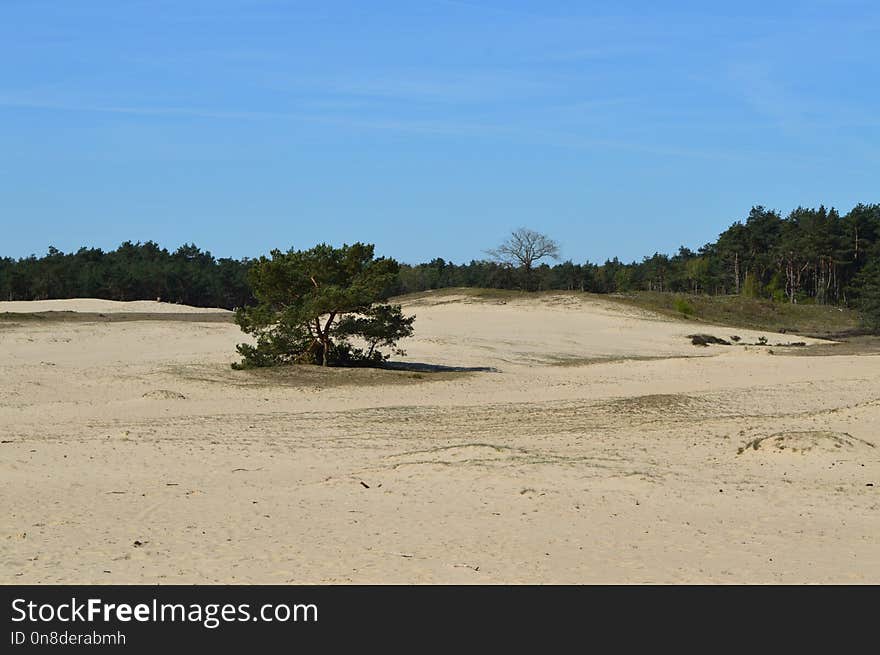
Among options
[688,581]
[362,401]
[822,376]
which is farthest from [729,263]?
[688,581]

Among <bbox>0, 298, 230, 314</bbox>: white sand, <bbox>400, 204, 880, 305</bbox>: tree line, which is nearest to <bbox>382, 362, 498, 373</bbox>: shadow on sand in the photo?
<bbox>0, 298, 230, 314</bbox>: white sand

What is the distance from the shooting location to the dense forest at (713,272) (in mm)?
83562

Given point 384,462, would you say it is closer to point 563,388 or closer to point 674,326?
point 563,388

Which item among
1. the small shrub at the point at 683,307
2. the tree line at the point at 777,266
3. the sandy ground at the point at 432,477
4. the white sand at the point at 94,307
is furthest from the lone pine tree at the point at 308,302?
the tree line at the point at 777,266

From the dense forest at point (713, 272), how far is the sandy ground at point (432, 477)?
5450 cm

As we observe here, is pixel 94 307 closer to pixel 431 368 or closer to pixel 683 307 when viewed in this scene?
pixel 683 307

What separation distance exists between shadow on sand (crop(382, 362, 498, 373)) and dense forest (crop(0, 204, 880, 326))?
4594cm

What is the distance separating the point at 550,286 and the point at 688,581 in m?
96.5

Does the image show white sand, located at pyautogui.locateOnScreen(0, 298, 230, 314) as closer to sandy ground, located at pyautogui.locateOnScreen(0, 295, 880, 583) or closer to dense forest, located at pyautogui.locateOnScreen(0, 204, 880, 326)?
dense forest, located at pyautogui.locateOnScreen(0, 204, 880, 326)

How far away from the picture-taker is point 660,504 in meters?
11.5

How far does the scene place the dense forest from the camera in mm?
83562

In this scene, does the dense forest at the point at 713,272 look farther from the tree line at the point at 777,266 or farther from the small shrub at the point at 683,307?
the small shrub at the point at 683,307

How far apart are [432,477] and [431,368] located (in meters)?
19.5
